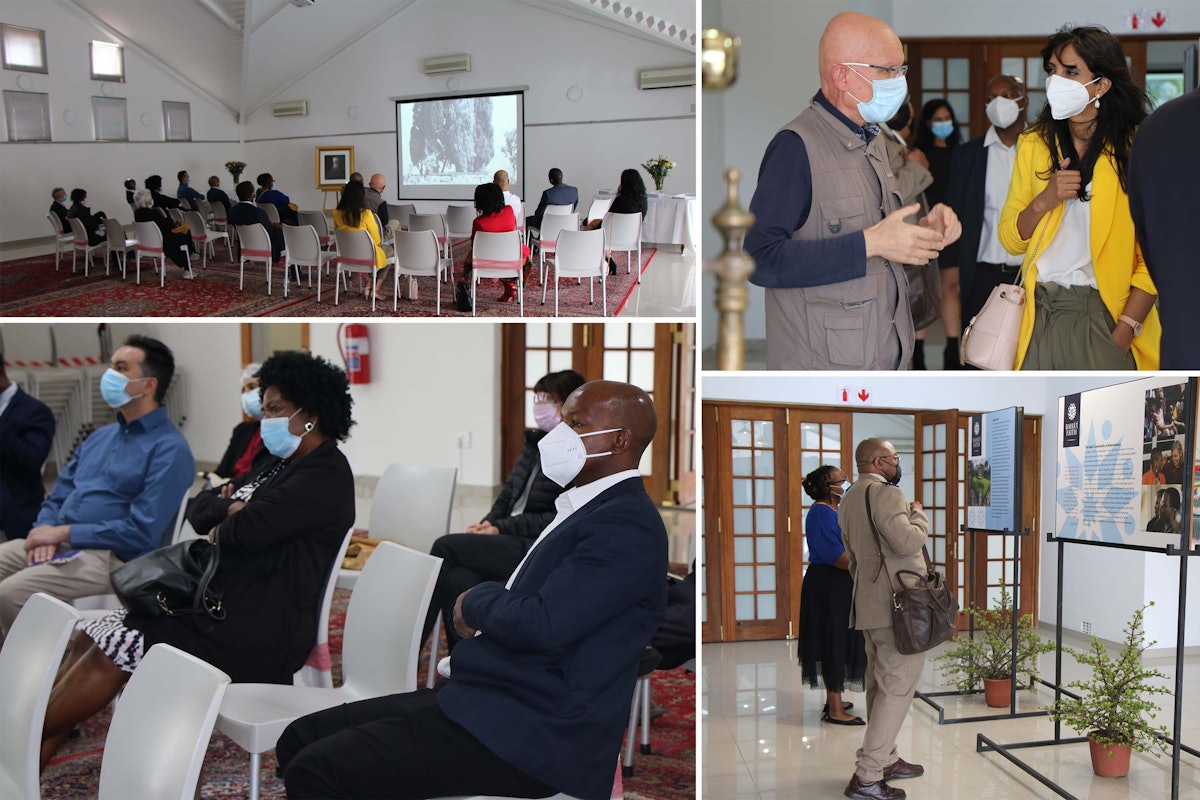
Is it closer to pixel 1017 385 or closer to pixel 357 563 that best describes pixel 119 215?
pixel 357 563

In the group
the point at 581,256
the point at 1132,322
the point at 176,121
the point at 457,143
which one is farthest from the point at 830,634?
the point at 176,121

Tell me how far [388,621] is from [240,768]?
107 centimetres

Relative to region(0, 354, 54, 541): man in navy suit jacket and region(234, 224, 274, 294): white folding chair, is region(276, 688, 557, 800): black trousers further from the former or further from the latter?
region(234, 224, 274, 294): white folding chair

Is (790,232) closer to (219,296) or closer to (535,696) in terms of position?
(535,696)

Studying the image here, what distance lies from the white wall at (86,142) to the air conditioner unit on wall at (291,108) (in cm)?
23

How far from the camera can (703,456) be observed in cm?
237

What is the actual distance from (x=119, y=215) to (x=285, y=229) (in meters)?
0.85

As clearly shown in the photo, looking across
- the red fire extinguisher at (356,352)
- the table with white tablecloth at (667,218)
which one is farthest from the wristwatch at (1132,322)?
the red fire extinguisher at (356,352)

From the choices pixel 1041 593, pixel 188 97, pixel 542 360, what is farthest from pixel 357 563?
pixel 542 360

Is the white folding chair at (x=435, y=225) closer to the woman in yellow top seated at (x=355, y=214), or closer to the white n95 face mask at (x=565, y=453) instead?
the woman in yellow top seated at (x=355, y=214)

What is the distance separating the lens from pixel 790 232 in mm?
2271

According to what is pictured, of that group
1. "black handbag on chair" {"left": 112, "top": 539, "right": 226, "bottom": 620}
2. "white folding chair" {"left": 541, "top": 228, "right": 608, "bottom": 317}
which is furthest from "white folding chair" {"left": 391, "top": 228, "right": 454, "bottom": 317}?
"black handbag on chair" {"left": 112, "top": 539, "right": 226, "bottom": 620}

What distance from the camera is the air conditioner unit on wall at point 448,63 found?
4.14 m

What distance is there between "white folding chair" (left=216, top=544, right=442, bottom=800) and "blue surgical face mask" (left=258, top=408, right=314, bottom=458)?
0.64m
